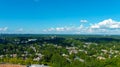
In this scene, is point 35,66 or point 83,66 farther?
point 35,66

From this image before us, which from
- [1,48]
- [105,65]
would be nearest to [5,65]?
[105,65]

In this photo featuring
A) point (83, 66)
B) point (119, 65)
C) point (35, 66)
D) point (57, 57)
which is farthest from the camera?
point (57, 57)

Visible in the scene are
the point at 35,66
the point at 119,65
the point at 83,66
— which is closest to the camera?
the point at 119,65

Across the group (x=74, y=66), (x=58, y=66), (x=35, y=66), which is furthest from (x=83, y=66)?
(x=35, y=66)

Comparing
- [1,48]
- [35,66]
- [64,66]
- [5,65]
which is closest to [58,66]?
[64,66]

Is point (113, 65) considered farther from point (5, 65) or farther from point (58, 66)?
point (5, 65)

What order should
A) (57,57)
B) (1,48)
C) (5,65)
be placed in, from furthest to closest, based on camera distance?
(1,48), (57,57), (5,65)

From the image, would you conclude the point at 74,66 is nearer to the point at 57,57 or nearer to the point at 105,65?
the point at 105,65

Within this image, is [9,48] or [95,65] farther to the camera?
[9,48]

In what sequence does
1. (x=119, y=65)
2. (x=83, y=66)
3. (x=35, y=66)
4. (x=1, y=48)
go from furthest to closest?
(x=1, y=48) → (x=35, y=66) → (x=83, y=66) → (x=119, y=65)
